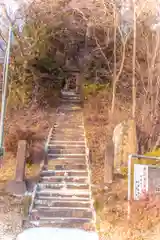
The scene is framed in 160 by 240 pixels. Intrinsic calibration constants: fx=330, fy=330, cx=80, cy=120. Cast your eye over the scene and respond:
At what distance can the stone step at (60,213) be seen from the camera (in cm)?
847

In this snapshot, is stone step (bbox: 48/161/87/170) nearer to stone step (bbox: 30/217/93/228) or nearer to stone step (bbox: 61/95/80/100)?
stone step (bbox: 30/217/93/228)

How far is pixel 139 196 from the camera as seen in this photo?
7660mm

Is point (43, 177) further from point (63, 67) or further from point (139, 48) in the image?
point (63, 67)

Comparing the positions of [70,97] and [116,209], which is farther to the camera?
[70,97]

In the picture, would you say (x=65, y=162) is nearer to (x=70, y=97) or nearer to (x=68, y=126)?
(x=68, y=126)

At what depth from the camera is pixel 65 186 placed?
9.68 metres

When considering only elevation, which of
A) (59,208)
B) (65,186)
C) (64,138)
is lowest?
(59,208)

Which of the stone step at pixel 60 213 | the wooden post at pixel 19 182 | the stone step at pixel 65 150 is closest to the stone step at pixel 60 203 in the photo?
the stone step at pixel 60 213

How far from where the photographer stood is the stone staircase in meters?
8.34

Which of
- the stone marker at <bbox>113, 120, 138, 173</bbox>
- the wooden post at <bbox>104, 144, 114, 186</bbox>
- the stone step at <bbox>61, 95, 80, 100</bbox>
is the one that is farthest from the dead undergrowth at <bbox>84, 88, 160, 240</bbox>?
the stone step at <bbox>61, 95, 80, 100</bbox>

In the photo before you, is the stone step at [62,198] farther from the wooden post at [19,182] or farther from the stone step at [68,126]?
the stone step at [68,126]

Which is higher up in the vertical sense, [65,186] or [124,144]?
[124,144]

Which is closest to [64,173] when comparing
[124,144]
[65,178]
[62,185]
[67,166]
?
[65,178]

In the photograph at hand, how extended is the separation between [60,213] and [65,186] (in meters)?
1.20
